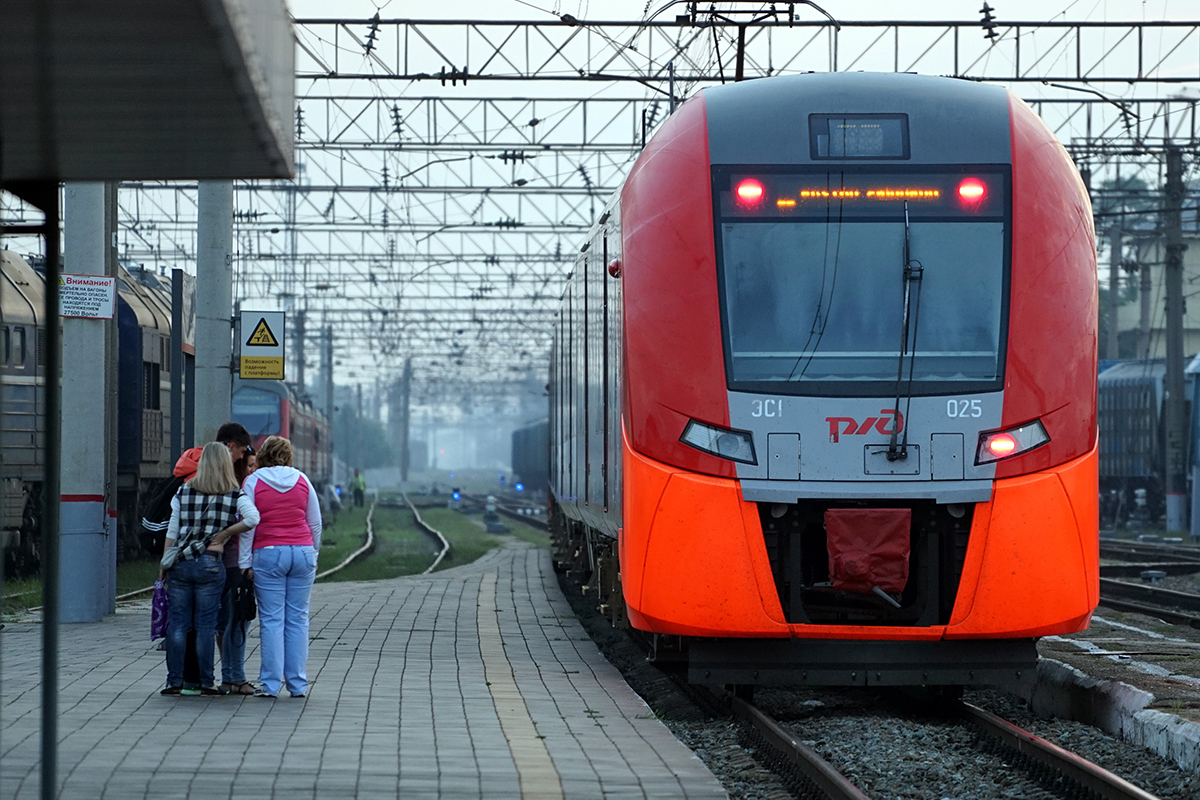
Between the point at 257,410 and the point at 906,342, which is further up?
the point at 906,342

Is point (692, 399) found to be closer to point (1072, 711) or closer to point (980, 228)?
point (980, 228)

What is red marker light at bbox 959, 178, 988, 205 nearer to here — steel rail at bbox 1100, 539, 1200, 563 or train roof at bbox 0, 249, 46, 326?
train roof at bbox 0, 249, 46, 326

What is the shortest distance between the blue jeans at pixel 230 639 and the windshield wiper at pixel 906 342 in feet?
12.1

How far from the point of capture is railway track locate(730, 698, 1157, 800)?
6.43 meters

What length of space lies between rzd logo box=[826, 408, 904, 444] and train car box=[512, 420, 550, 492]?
123 ft

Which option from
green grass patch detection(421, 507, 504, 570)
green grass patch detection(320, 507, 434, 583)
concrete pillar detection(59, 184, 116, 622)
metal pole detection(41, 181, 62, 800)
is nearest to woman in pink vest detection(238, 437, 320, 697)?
metal pole detection(41, 181, 62, 800)

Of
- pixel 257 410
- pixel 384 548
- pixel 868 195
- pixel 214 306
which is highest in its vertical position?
pixel 868 195

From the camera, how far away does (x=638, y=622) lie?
8266 mm

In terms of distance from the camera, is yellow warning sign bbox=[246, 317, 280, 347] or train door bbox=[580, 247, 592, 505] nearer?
train door bbox=[580, 247, 592, 505]

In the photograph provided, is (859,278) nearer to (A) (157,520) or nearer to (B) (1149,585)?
(A) (157,520)

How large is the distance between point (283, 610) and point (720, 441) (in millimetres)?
2631

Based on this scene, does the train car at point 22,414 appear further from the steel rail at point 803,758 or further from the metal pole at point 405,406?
the metal pole at point 405,406

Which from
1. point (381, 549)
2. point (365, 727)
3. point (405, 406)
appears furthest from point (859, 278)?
point (405, 406)

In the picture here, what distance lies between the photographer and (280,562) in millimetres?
8555
